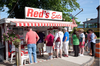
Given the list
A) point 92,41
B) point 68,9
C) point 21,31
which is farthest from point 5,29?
point 68,9

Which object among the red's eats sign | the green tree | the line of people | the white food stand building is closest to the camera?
the line of people

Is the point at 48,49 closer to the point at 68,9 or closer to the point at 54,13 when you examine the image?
the point at 54,13

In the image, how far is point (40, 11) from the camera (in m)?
7.42

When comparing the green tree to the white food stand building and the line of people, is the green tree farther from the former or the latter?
the line of people

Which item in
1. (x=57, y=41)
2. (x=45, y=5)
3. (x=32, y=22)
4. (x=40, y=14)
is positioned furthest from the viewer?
(x=45, y=5)

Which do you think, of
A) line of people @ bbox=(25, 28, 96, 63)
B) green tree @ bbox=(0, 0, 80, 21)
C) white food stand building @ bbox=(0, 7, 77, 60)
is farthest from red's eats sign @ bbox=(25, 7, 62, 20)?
green tree @ bbox=(0, 0, 80, 21)

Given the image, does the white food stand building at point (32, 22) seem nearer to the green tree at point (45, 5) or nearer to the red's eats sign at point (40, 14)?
the red's eats sign at point (40, 14)

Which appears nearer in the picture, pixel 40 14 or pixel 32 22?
pixel 32 22

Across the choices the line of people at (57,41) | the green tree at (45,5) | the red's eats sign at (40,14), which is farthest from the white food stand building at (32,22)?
the green tree at (45,5)

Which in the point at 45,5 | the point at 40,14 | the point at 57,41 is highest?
the point at 45,5

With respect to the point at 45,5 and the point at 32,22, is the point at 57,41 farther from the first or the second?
the point at 45,5

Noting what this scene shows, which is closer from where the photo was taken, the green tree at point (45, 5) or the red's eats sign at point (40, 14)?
the red's eats sign at point (40, 14)

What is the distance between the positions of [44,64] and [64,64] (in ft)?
3.22

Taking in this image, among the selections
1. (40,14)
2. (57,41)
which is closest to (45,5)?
(40,14)
